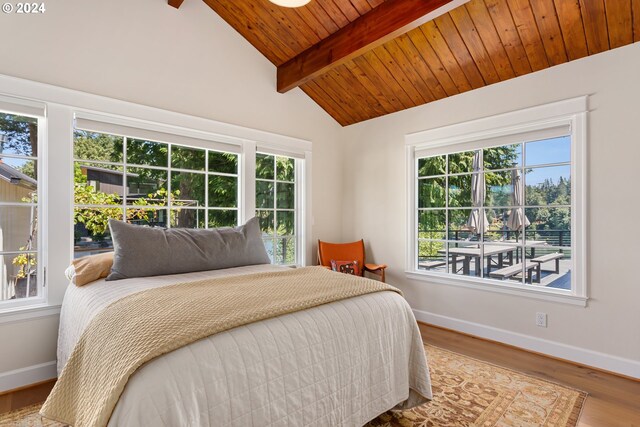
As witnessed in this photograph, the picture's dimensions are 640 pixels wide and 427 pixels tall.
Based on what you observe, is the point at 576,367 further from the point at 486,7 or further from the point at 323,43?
the point at 323,43

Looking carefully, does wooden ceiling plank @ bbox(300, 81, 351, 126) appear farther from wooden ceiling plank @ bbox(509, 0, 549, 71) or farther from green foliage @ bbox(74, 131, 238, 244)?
wooden ceiling plank @ bbox(509, 0, 549, 71)

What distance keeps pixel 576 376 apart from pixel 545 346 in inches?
14.4

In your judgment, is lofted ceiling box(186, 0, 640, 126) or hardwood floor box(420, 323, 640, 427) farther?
lofted ceiling box(186, 0, 640, 126)

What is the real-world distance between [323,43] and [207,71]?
114cm

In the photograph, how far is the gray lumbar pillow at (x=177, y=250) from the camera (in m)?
2.10

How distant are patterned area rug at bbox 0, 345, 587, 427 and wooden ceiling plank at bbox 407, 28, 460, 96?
2559 mm

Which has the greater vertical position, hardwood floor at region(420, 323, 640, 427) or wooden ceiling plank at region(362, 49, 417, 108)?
wooden ceiling plank at region(362, 49, 417, 108)

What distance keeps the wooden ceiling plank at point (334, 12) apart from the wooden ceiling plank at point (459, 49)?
77cm

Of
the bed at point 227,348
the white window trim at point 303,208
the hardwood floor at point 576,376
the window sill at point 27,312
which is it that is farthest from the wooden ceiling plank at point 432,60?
the window sill at point 27,312

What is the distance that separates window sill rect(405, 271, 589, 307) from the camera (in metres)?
2.59

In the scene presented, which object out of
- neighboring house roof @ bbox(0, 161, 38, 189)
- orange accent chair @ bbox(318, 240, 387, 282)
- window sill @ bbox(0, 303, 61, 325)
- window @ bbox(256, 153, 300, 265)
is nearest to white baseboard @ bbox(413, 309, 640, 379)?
orange accent chair @ bbox(318, 240, 387, 282)

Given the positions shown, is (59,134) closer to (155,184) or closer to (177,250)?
(155,184)

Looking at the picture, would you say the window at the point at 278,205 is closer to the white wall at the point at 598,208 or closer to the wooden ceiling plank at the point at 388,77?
the wooden ceiling plank at the point at 388,77


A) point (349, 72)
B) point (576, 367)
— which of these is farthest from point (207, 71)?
point (576, 367)
